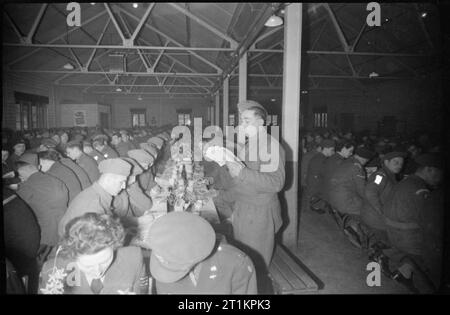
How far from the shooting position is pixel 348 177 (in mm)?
4984

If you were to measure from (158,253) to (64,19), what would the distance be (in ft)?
36.8

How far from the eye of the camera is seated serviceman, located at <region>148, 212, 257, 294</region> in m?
1.49

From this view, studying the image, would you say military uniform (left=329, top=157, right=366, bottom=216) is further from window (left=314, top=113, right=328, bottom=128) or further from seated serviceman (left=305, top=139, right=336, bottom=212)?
window (left=314, top=113, right=328, bottom=128)

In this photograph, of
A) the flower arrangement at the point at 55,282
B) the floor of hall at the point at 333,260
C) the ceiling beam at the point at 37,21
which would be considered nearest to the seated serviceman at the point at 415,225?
the floor of hall at the point at 333,260

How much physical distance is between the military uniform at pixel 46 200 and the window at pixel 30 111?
11123mm

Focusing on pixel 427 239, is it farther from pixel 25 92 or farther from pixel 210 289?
pixel 25 92

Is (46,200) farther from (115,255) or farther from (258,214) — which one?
(258,214)

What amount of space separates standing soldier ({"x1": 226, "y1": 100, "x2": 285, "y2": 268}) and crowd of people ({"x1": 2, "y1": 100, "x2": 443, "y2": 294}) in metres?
0.01

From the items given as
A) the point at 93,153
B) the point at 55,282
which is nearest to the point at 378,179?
the point at 55,282

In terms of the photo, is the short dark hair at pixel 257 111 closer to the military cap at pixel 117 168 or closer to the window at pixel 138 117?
the military cap at pixel 117 168

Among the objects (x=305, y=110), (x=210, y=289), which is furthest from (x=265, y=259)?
(x=305, y=110)

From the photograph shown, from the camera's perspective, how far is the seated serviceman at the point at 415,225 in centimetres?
326

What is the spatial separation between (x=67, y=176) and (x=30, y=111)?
12119 millimetres
